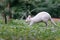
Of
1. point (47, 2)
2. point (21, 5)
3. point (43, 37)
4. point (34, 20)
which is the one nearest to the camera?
point (43, 37)

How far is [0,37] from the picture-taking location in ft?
19.2

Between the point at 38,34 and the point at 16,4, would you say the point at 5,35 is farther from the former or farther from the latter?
the point at 16,4

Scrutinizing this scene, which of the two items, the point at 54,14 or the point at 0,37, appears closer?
the point at 0,37

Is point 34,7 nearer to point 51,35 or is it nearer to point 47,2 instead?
point 47,2

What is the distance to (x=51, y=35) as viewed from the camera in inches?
262

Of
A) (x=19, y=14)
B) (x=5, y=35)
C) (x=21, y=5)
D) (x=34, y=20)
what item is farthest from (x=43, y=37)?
(x=21, y=5)

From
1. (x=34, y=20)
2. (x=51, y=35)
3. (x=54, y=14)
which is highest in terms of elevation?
(x=51, y=35)

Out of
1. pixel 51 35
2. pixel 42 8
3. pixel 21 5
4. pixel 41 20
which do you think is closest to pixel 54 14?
pixel 42 8

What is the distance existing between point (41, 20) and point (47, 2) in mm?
13475

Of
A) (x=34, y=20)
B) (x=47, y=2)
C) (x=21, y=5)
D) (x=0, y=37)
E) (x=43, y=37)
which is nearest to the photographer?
(x=0, y=37)

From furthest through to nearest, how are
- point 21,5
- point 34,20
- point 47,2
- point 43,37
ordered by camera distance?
point 47,2 → point 21,5 → point 34,20 → point 43,37

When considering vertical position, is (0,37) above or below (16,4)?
above

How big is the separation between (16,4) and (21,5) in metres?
0.43

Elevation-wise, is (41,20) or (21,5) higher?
(41,20)
